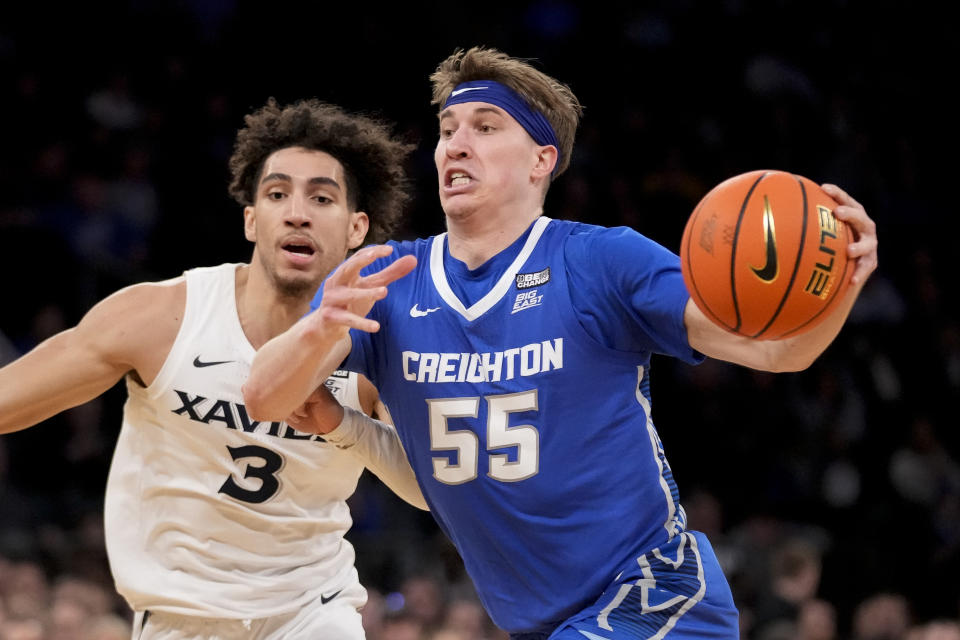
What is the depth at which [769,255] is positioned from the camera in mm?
2914

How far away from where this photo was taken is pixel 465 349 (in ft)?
11.4

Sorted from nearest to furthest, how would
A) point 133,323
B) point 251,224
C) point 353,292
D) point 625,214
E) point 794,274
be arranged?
1. point 794,274
2. point 353,292
3. point 133,323
4. point 251,224
5. point 625,214

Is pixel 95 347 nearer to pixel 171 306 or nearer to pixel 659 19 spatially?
pixel 171 306

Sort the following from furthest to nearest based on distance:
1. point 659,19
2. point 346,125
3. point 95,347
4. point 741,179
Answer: point 659,19 → point 346,125 → point 95,347 → point 741,179

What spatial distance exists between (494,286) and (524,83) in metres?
0.70

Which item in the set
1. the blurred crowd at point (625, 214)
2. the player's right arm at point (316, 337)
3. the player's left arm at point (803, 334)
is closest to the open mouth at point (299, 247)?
the player's right arm at point (316, 337)

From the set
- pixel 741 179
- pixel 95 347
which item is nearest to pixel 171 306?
pixel 95 347

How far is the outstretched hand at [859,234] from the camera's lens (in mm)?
2936

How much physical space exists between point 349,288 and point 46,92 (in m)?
7.26

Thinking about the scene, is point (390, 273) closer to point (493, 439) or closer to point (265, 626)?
point (493, 439)

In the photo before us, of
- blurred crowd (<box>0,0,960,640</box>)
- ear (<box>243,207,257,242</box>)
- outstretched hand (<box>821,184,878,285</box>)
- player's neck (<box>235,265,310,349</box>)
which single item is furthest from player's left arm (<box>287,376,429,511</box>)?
blurred crowd (<box>0,0,960,640</box>)

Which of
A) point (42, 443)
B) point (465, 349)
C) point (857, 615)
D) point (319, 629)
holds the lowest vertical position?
point (857, 615)

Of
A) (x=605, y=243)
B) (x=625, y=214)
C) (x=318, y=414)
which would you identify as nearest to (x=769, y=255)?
(x=605, y=243)

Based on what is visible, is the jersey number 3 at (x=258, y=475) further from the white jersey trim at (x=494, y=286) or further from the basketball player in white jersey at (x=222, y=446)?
the white jersey trim at (x=494, y=286)
